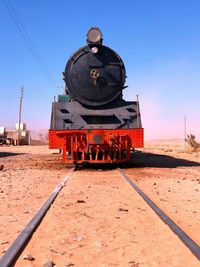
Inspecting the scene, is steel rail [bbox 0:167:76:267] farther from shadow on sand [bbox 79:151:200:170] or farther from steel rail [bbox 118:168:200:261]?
shadow on sand [bbox 79:151:200:170]

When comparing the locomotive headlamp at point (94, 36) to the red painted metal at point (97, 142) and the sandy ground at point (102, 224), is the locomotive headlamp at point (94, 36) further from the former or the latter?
the sandy ground at point (102, 224)

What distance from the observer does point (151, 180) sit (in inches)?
408

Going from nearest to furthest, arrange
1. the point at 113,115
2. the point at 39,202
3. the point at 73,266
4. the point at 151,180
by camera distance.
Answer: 1. the point at 73,266
2. the point at 39,202
3. the point at 151,180
4. the point at 113,115

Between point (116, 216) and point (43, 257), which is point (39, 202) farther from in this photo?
point (43, 257)

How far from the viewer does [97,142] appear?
12727 mm

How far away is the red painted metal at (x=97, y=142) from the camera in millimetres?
12812

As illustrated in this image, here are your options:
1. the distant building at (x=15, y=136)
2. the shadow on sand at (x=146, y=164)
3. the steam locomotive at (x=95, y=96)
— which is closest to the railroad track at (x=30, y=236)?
the steam locomotive at (x=95, y=96)

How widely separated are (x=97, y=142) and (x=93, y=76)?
2.49 m

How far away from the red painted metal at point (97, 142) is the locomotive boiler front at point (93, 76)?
55.9 inches

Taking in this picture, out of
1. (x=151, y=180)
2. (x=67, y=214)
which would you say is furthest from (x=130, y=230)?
(x=151, y=180)

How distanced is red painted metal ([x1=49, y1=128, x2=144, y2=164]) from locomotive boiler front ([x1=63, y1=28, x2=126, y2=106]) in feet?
4.66

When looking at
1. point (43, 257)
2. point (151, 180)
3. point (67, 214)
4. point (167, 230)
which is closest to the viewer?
point (43, 257)

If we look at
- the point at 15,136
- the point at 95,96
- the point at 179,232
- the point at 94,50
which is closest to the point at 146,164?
the point at 95,96

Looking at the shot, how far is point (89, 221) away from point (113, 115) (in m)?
8.66
